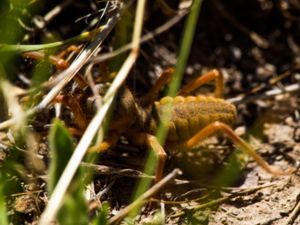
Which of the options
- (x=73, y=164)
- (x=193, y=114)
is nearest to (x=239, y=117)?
(x=193, y=114)

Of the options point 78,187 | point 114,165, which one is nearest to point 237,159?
point 114,165

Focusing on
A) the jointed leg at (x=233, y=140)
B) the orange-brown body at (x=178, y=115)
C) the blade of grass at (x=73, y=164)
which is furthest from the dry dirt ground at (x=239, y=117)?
the blade of grass at (x=73, y=164)

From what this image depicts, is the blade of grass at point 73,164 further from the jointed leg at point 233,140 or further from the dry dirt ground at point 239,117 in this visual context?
the jointed leg at point 233,140

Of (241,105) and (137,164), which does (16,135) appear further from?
(241,105)

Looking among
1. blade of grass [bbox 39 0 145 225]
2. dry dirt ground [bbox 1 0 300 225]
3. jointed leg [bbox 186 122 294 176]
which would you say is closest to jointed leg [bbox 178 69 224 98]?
dry dirt ground [bbox 1 0 300 225]

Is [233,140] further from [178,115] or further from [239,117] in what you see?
[239,117]

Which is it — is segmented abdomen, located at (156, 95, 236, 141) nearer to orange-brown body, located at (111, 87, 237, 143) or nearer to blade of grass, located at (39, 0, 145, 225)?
orange-brown body, located at (111, 87, 237, 143)
